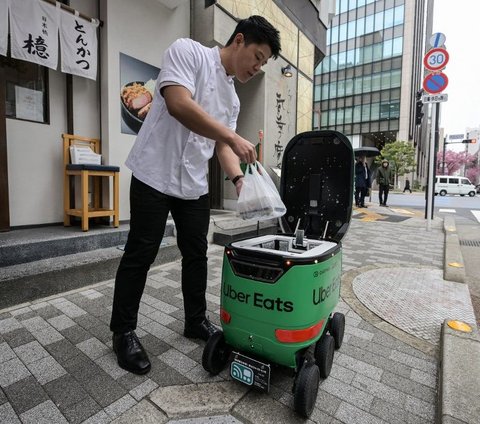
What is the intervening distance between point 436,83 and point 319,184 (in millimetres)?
6430

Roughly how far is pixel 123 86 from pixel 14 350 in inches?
147

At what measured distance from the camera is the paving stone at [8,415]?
149cm

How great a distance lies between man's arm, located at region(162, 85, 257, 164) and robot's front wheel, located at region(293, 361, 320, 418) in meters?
1.08

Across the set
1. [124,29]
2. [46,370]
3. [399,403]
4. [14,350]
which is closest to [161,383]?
[46,370]

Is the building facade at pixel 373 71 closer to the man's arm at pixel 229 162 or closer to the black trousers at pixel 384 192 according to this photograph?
the black trousers at pixel 384 192

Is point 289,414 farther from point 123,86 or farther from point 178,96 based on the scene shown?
point 123,86

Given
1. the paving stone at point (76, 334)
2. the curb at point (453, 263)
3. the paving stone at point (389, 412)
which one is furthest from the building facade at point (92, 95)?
the curb at point (453, 263)

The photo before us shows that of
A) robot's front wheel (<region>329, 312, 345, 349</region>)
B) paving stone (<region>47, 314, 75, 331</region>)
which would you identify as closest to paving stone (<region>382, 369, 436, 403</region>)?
robot's front wheel (<region>329, 312, 345, 349</region>)

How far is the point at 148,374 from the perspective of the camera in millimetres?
1870

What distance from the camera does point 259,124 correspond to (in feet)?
22.6

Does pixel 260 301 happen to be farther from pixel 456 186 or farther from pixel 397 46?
pixel 397 46

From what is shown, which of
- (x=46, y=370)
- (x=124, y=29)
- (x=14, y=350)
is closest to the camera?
(x=46, y=370)

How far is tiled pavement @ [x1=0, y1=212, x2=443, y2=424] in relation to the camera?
1.59 meters

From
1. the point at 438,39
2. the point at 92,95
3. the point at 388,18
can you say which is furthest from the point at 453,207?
the point at 388,18
